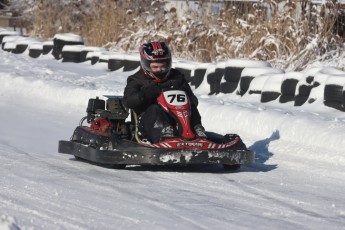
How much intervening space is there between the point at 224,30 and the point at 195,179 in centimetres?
854

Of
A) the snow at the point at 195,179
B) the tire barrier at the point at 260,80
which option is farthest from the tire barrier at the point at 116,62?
the snow at the point at 195,179

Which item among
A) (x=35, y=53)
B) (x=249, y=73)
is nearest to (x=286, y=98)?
(x=249, y=73)

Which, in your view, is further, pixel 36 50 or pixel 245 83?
pixel 36 50

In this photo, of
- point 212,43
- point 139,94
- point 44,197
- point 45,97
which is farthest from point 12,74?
point 44,197

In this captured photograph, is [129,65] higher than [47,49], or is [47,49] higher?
[129,65]

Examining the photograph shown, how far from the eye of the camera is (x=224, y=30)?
15656 mm

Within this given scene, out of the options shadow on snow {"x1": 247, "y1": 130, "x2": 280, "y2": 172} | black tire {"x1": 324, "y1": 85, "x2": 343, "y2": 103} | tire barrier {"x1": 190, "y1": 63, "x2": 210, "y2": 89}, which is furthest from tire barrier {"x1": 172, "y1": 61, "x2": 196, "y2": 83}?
shadow on snow {"x1": 247, "y1": 130, "x2": 280, "y2": 172}

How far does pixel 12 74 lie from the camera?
14.3 m

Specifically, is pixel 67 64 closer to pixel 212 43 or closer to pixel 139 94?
pixel 212 43

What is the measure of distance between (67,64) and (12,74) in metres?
4.10

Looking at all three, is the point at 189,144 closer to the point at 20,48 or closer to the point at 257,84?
the point at 257,84

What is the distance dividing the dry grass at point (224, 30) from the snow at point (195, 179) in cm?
178

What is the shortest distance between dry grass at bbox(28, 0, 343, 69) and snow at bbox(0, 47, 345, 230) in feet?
5.82

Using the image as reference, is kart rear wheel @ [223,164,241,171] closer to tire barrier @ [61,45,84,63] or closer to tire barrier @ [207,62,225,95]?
tire barrier @ [207,62,225,95]
